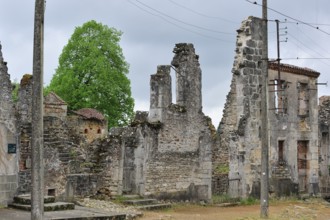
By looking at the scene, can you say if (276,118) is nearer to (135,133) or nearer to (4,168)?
(135,133)

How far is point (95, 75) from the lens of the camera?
49.1 m

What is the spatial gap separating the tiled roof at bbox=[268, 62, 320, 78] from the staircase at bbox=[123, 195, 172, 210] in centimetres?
942

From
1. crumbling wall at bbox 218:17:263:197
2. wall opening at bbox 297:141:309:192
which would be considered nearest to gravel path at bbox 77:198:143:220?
crumbling wall at bbox 218:17:263:197

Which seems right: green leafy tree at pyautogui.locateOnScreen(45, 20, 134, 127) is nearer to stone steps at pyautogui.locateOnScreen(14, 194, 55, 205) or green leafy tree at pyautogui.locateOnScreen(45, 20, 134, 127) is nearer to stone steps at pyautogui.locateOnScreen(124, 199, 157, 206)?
stone steps at pyautogui.locateOnScreen(124, 199, 157, 206)

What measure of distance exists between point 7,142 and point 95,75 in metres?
32.3

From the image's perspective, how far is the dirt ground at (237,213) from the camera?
1912 centimetres

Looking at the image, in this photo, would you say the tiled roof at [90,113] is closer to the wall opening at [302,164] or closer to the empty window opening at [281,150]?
the wall opening at [302,164]

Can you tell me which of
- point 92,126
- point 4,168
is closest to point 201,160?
point 4,168

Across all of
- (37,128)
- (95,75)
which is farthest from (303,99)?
(95,75)

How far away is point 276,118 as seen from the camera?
1107 inches

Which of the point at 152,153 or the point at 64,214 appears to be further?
the point at 152,153

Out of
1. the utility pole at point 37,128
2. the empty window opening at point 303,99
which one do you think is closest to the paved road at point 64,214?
the utility pole at point 37,128

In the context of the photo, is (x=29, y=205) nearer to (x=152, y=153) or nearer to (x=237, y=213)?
(x=152, y=153)

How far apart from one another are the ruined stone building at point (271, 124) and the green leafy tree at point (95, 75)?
2242 cm
